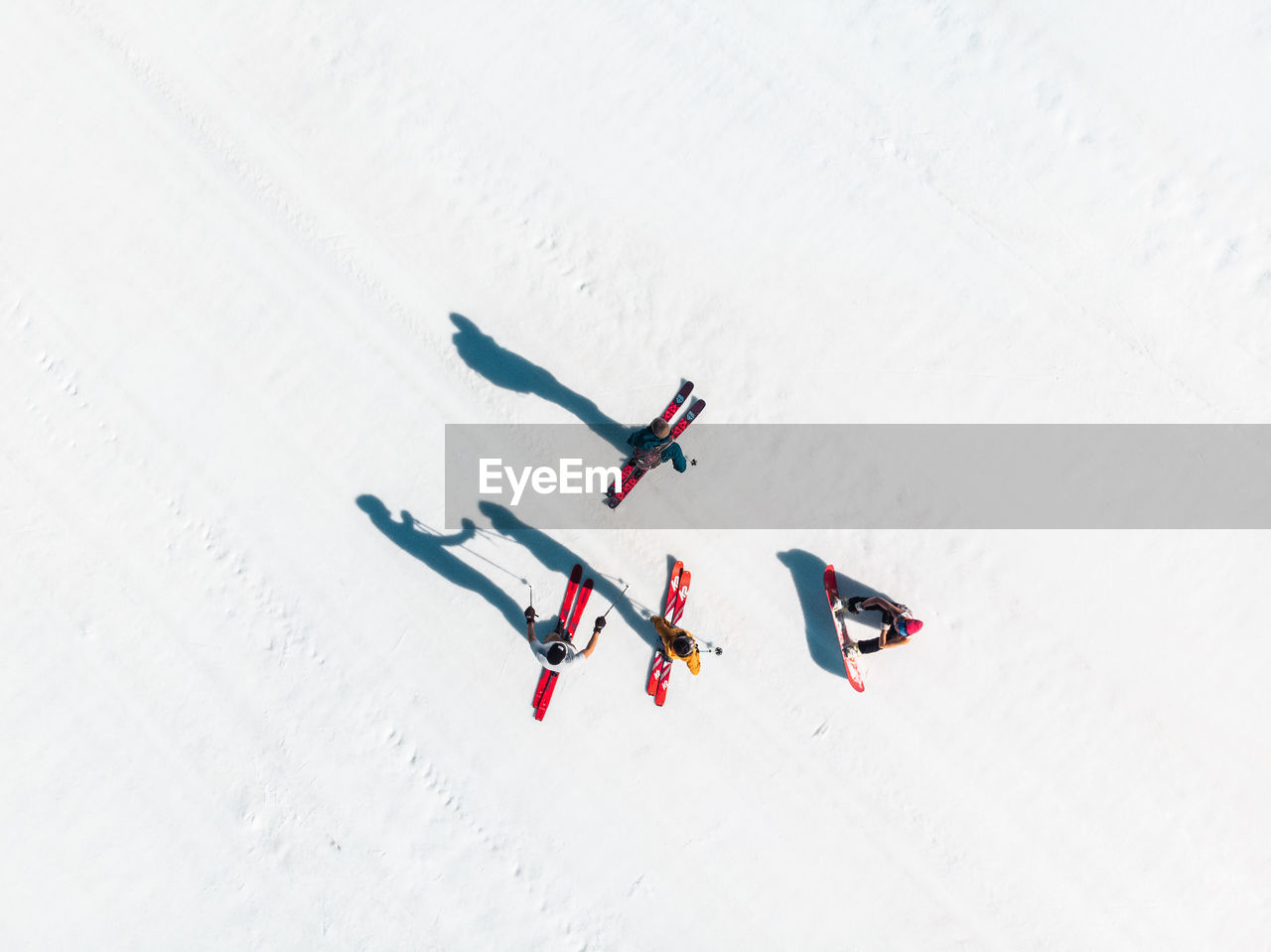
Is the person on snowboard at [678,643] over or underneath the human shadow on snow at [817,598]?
underneath

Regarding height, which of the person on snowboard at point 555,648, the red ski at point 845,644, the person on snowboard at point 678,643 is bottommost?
the person on snowboard at point 555,648

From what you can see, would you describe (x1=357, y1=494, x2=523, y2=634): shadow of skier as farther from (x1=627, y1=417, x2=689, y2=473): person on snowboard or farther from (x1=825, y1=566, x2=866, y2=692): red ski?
(x1=825, y1=566, x2=866, y2=692): red ski

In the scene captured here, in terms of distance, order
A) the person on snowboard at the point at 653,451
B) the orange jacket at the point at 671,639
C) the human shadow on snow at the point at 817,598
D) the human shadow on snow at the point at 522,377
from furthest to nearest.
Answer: the human shadow on snow at the point at 522,377 < the human shadow on snow at the point at 817,598 < the person on snowboard at the point at 653,451 < the orange jacket at the point at 671,639

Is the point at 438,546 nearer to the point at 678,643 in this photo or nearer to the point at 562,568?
the point at 562,568

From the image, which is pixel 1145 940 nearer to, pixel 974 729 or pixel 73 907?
pixel 974 729

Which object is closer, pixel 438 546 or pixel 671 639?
pixel 671 639

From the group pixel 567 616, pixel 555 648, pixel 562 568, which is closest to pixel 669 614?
pixel 567 616

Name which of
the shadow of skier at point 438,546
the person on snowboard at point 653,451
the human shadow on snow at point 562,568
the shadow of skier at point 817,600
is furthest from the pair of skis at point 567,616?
the shadow of skier at point 817,600

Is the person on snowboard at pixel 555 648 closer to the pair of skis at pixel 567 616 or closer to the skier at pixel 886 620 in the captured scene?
the pair of skis at pixel 567 616
